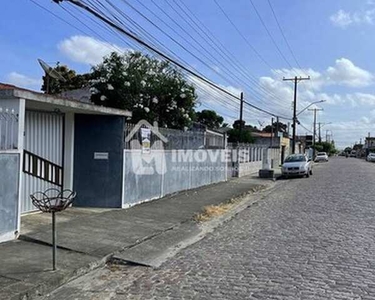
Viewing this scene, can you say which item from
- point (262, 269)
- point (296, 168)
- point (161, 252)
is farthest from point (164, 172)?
point (296, 168)

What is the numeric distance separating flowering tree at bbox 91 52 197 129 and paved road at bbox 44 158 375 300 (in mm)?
17910

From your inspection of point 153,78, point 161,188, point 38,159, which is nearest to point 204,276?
point 38,159

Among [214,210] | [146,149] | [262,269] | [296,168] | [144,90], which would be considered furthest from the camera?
[296,168]

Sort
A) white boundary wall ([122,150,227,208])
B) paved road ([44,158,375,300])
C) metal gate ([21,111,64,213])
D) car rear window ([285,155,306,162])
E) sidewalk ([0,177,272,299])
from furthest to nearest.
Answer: car rear window ([285,155,306,162]), white boundary wall ([122,150,227,208]), metal gate ([21,111,64,213]), sidewalk ([0,177,272,299]), paved road ([44,158,375,300])

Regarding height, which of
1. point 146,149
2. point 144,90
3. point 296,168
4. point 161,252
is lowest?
point 161,252

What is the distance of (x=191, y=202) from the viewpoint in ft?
50.0

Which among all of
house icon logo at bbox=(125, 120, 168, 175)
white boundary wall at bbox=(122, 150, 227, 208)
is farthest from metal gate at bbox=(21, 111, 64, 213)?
house icon logo at bbox=(125, 120, 168, 175)

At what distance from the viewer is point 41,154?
11633mm

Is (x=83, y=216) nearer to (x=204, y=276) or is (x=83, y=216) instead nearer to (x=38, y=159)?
(x=38, y=159)

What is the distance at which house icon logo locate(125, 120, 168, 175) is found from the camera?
45.9 feet

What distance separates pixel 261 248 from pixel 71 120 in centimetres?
686

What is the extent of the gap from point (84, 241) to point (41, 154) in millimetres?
3896

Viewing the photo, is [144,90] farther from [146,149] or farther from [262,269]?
[262,269]

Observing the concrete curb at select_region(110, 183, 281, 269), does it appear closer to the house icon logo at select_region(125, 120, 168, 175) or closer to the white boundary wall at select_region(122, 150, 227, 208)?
the white boundary wall at select_region(122, 150, 227, 208)
